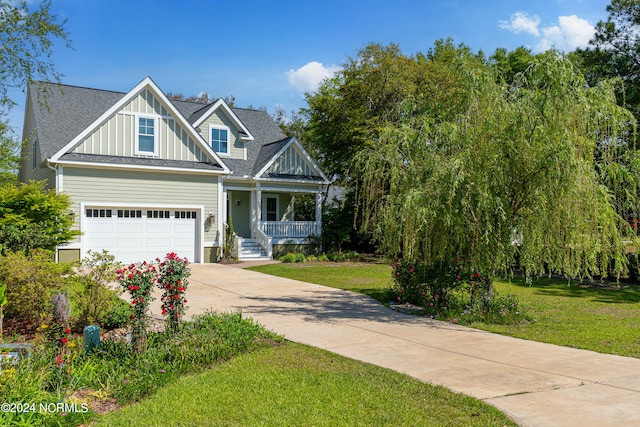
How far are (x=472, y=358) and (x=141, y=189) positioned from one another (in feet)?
51.9

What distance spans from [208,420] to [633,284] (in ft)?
56.4

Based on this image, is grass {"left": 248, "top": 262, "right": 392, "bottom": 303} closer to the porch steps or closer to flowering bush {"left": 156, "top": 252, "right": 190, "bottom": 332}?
the porch steps

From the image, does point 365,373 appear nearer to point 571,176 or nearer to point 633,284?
point 571,176

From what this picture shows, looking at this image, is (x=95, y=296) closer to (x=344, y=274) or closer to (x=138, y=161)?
(x=344, y=274)

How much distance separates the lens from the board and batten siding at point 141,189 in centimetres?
1834

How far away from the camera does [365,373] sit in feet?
20.6

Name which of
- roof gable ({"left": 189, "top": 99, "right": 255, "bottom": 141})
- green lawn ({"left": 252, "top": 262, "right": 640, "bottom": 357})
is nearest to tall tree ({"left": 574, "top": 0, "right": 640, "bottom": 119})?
green lawn ({"left": 252, "top": 262, "right": 640, "bottom": 357})

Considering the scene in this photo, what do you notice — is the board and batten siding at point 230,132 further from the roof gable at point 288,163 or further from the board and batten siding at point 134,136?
the board and batten siding at point 134,136

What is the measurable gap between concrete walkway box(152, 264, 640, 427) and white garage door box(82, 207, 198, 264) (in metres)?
7.98

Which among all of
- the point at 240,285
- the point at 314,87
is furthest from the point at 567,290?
the point at 314,87

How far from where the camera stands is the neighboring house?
1870 cm

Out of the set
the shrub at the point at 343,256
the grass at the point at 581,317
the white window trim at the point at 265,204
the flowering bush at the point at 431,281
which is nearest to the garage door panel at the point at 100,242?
the white window trim at the point at 265,204

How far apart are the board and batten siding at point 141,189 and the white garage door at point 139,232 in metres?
0.40

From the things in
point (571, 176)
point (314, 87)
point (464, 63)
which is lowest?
point (571, 176)
